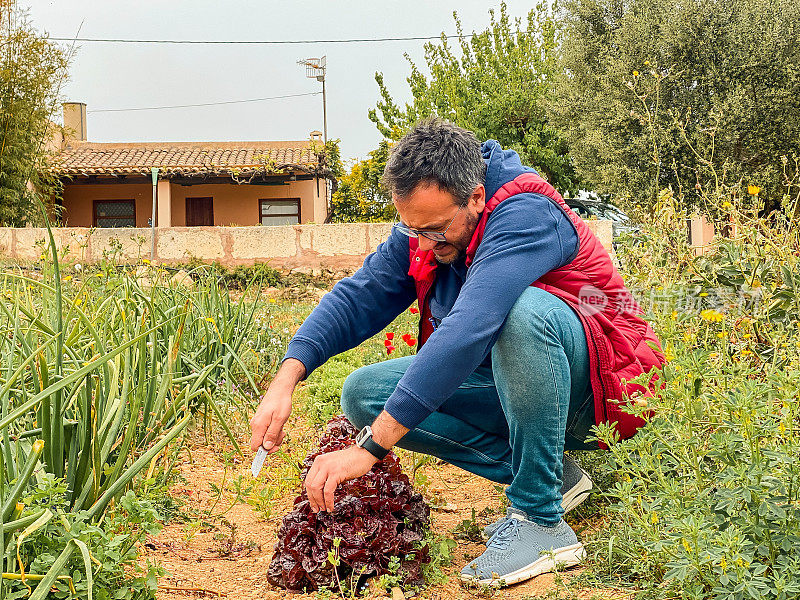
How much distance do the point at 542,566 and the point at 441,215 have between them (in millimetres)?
950

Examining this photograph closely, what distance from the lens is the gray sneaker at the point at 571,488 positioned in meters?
2.23

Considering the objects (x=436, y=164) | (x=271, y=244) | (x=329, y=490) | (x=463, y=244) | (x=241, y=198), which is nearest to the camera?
(x=329, y=490)

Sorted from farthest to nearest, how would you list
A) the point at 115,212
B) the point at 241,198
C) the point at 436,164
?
the point at 115,212, the point at 241,198, the point at 436,164

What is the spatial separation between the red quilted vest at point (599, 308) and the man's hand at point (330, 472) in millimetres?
702

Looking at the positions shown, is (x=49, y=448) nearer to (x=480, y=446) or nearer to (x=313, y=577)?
(x=313, y=577)

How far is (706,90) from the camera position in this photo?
13.2 metres

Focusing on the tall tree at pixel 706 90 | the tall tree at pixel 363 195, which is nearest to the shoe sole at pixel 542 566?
the tall tree at pixel 706 90

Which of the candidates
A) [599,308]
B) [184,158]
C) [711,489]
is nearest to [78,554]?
[711,489]

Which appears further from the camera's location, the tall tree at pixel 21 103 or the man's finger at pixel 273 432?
the tall tree at pixel 21 103

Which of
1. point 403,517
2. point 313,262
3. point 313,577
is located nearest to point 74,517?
point 313,577

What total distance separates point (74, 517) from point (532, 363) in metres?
1.12

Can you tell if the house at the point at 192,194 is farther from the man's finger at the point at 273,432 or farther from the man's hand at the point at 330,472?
the man's hand at the point at 330,472

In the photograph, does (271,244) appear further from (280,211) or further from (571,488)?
(280,211)

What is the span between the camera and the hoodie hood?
7.06ft
